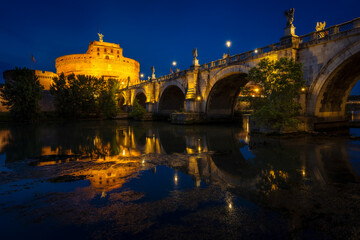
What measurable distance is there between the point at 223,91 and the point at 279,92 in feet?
45.3

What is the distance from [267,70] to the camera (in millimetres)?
13516

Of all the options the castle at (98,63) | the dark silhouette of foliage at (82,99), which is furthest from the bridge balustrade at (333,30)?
the castle at (98,63)

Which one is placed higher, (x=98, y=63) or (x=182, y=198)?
(x=98, y=63)

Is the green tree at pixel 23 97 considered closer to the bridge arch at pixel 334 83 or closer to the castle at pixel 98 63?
the castle at pixel 98 63

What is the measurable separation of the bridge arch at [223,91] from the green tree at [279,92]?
8318 millimetres

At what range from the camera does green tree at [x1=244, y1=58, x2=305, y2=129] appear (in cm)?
1290

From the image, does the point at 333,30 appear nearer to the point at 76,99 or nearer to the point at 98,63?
the point at 76,99

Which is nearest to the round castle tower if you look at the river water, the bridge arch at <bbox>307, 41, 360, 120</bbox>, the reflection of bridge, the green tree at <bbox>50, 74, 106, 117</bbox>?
the green tree at <bbox>50, 74, 106, 117</bbox>

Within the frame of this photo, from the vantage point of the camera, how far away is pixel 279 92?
13250 millimetres

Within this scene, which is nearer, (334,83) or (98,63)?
(334,83)

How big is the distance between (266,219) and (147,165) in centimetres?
455

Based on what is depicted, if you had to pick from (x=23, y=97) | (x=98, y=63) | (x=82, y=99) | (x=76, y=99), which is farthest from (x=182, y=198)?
(x=98, y=63)

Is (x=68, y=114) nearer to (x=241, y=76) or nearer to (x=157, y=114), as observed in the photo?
(x=157, y=114)

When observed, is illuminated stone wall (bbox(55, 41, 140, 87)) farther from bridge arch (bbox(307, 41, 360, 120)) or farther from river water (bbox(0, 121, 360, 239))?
river water (bbox(0, 121, 360, 239))
